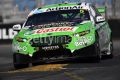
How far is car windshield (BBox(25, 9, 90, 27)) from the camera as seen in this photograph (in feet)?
48.3

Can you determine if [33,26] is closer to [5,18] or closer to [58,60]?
[58,60]

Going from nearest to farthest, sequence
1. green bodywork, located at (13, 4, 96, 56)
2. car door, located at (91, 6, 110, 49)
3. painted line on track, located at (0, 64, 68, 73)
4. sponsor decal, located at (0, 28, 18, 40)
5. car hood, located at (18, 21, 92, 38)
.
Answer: painted line on track, located at (0, 64, 68, 73)
green bodywork, located at (13, 4, 96, 56)
car hood, located at (18, 21, 92, 38)
car door, located at (91, 6, 110, 49)
sponsor decal, located at (0, 28, 18, 40)

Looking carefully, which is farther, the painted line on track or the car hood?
the car hood

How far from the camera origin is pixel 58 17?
49.1 ft

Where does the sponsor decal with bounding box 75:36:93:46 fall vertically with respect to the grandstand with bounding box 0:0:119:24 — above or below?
below

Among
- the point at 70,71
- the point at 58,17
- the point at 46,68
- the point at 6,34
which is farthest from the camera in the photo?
the point at 6,34

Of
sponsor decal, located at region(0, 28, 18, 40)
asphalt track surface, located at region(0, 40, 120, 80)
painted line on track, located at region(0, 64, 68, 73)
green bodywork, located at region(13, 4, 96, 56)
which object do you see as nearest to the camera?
asphalt track surface, located at region(0, 40, 120, 80)

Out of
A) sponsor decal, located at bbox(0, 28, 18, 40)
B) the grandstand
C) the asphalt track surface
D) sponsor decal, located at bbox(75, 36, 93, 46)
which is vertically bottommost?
the asphalt track surface

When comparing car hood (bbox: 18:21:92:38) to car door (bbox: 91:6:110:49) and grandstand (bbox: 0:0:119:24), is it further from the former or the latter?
grandstand (bbox: 0:0:119:24)

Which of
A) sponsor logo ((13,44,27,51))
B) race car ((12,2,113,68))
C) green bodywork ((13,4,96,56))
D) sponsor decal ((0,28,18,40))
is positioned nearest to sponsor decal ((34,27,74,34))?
race car ((12,2,113,68))

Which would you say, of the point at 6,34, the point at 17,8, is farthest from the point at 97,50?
the point at 17,8

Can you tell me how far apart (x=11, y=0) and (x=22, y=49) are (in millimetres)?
12426

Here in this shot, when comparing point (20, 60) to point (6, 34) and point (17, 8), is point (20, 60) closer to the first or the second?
point (6, 34)

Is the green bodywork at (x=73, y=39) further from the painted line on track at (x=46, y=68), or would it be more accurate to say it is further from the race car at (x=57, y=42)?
the painted line on track at (x=46, y=68)
